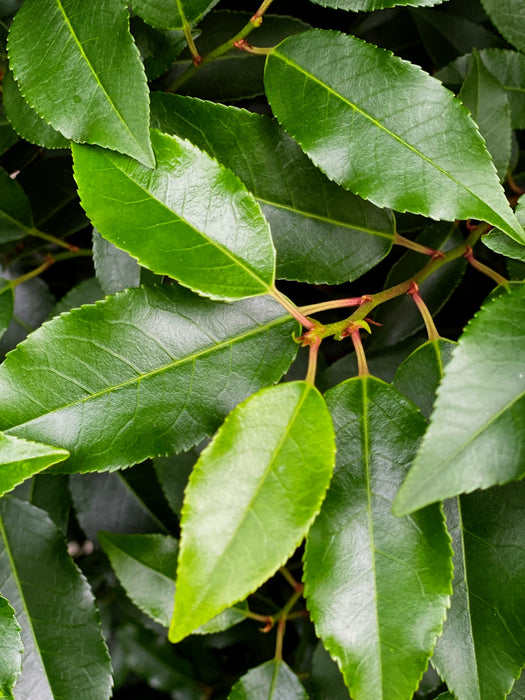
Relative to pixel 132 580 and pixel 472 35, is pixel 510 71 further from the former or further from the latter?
pixel 132 580

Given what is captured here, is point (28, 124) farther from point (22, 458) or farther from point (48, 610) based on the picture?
point (48, 610)

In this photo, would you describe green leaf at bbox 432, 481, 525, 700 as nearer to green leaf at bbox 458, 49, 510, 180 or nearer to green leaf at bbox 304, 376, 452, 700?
green leaf at bbox 304, 376, 452, 700

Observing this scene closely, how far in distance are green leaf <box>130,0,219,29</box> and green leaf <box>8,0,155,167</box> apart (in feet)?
0.18

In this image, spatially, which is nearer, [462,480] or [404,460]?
[462,480]

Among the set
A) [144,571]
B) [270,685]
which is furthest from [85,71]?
[270,685]

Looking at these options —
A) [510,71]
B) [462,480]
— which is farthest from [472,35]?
[462,480]

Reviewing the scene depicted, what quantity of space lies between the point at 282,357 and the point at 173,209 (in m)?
0.16

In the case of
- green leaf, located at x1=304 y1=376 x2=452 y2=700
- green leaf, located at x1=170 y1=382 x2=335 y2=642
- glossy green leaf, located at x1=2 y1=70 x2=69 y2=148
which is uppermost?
glossy green leaf, located at x1=2 y1=70 x2=69 y2=148

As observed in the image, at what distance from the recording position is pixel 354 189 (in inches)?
23.2

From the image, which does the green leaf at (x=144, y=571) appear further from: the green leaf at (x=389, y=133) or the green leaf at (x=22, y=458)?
the green leaf at (x=389, y=133)

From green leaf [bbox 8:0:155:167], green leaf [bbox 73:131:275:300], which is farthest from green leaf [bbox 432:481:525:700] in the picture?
green leaf [bbox 8:0:155:167]

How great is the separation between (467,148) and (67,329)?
1.25 feet

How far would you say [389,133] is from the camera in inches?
23.0

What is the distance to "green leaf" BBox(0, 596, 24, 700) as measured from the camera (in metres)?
0.58
